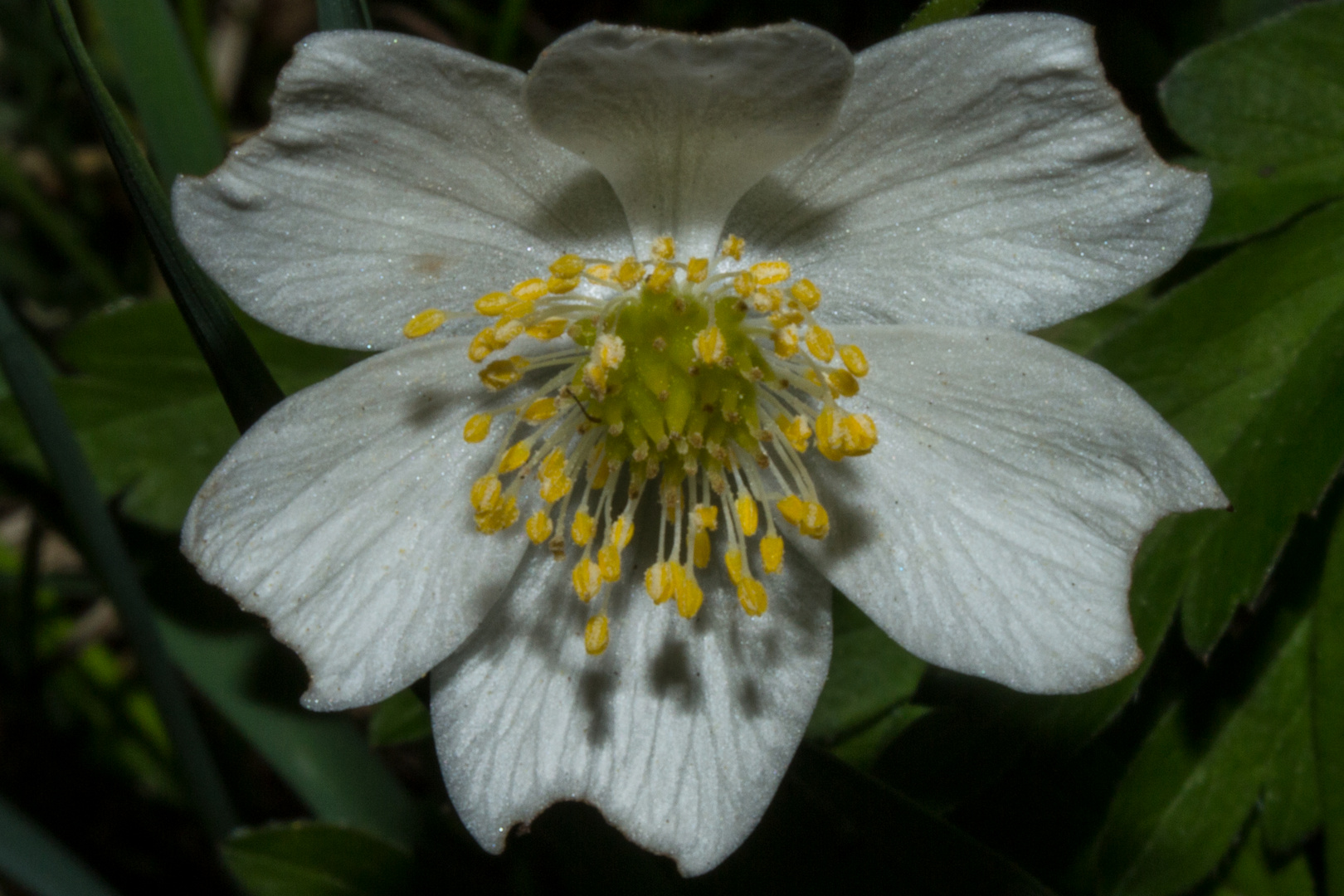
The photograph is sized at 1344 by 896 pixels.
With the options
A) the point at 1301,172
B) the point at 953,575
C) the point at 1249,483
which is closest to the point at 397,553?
the point at 953,575

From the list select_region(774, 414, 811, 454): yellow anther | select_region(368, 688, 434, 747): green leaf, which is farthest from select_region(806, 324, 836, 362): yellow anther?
select_region(368, 688, 434, 747): green leaf

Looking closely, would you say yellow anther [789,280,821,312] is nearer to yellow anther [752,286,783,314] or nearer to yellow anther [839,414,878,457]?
yellow anther [752,286,783,314]

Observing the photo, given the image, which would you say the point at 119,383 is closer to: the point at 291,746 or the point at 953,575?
the point at 291,746

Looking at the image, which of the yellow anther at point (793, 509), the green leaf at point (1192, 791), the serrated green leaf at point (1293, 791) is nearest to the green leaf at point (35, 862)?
the yellow anther at point (793, 509)

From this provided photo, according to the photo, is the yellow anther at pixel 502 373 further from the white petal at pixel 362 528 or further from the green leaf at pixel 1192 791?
the green leaf at pixel 1192 791

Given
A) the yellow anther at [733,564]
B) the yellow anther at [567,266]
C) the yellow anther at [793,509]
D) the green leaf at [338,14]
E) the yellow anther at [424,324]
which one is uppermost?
the green leaf at [338,14]

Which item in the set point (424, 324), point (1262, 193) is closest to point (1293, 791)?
point (1262, 193)
